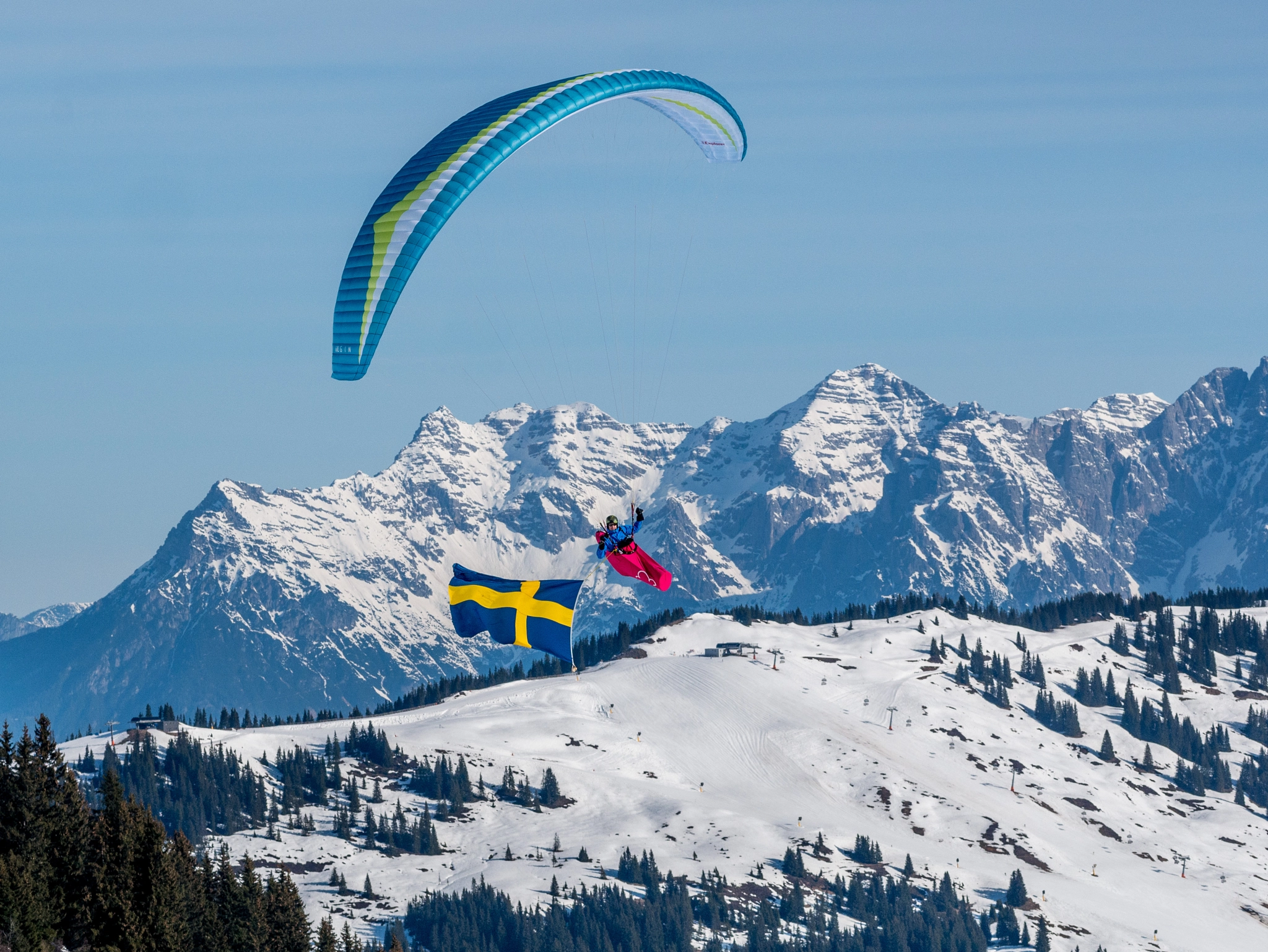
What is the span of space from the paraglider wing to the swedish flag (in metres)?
15.7

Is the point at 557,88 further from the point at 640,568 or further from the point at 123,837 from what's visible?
the point at 123,837

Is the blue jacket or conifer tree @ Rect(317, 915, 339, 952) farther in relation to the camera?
conifer tree @ Rect(317, 915, 339, 952)

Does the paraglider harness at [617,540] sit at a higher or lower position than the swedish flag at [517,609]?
higher

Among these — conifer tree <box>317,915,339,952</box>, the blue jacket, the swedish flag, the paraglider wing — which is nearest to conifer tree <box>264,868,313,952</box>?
conifer tree <box>317,915,339,952</box>

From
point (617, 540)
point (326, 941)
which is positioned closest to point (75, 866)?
point (326, 941)

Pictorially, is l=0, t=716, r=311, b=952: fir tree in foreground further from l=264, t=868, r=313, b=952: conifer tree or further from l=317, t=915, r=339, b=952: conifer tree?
l=317, t=915, r=339, b=952: conifer tree

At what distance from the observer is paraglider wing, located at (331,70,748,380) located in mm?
65938

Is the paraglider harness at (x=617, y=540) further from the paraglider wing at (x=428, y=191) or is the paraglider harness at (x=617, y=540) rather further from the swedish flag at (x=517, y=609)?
the paraglider wing at (x=428, y=191)

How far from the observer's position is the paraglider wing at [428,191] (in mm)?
65938

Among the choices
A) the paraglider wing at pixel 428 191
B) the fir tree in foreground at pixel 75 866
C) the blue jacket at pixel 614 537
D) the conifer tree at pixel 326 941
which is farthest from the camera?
the conifer tree at pixel 326 941

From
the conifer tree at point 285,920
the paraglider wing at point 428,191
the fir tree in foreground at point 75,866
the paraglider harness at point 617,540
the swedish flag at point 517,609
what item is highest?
the paraglider wing at point 428,191

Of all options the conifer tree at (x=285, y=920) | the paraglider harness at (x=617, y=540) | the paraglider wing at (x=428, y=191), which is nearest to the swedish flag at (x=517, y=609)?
the paraglider harness at (x=617, y=540)

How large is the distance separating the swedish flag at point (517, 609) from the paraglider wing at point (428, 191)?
15.7 meters

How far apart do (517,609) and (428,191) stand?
21.0 meters
